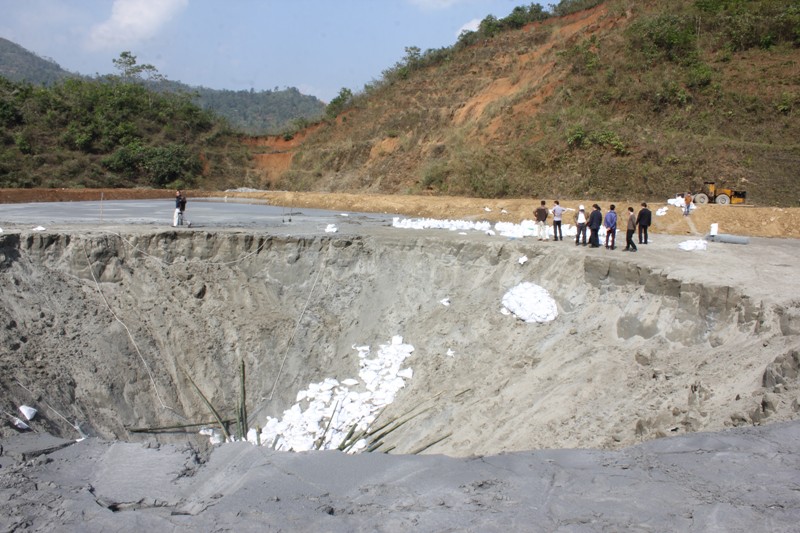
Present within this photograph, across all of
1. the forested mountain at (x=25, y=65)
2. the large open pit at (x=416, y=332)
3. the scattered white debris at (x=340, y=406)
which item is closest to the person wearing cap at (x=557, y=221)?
the large open pit at (x=416, y=332)

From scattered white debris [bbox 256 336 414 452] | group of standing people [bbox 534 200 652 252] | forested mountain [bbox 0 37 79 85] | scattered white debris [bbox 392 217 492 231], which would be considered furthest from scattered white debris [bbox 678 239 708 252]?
forested mountain [bbox 0 37 79 85]

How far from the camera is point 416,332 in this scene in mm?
13172

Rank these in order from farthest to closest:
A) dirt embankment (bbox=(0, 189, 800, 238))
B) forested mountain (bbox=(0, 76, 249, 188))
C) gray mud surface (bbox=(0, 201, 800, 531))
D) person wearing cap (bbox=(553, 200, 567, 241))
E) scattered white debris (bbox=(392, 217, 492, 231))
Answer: forested mountain (bbox=(0, 76, 249, 188)), scattered white debris (bbox=(392, 217, 492, 231)), dirt embankment (bbox=(0, 189, 800, 238)), person wearing cap (bbox=(553, 200, 567, 241)), gray mud surface (bbox=(0, 201, 800, 531))

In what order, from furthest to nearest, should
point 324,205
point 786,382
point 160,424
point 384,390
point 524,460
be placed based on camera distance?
point 324,205
point 384,390
point 160,424
point 786,382
point 524,460

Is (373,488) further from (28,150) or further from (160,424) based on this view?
(28,150)

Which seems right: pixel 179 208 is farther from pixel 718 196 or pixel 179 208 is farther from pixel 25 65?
pixel 25 65

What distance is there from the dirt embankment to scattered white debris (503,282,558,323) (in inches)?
319

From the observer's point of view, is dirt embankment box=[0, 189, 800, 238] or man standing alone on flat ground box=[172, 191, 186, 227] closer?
man standing alone on flat ground box=[172, 191, 186, 227]

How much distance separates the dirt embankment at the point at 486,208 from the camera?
18016 millimetres

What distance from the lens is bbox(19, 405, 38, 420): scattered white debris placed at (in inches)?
343

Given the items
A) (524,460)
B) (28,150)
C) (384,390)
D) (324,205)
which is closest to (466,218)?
(324,205)

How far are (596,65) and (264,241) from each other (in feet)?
70.9

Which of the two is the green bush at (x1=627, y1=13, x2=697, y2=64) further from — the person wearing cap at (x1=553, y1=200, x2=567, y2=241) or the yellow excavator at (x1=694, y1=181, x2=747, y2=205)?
the person wearing cap at (x1=553, y1=200, x2=567, y2=241)

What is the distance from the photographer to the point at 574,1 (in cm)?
4409
